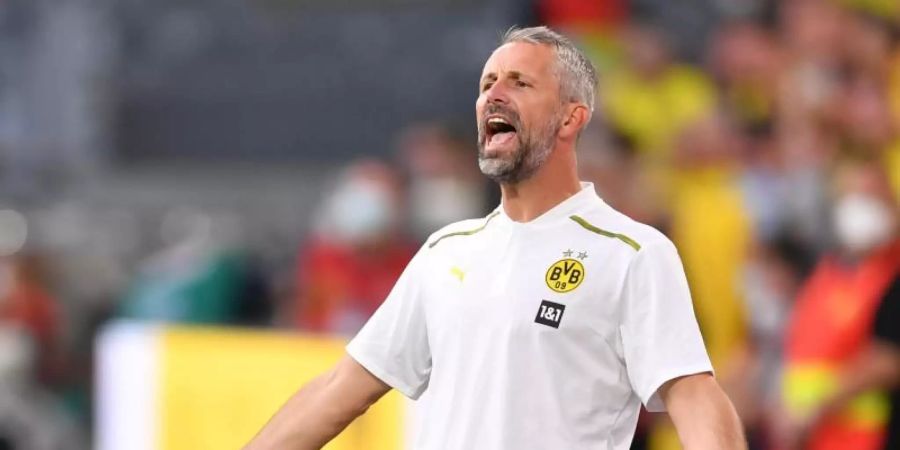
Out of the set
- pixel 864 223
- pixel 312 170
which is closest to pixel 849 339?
pixel 864 223

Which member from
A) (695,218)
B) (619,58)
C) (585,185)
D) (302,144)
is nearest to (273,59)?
(302,144)

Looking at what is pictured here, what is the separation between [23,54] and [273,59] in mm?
1746

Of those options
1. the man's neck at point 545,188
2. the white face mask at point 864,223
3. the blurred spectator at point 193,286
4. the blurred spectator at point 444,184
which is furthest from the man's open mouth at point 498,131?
the blurred spectator at point 193,286

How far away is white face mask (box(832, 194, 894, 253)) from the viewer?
6754 millimetres

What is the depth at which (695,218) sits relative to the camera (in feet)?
27.0

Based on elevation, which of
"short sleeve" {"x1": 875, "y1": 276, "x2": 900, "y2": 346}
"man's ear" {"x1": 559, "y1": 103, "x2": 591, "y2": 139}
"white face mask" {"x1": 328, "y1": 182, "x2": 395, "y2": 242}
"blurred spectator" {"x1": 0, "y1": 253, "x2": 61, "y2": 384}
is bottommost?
"blurred spectator" {"x1": 0, "y1": 253, "x2": 61, "y2": 384}

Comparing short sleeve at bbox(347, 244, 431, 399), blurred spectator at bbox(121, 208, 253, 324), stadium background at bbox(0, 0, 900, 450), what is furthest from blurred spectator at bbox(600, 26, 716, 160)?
short sleeve at bbox(347, 244, 431, 399)

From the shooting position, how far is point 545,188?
13.1 ft

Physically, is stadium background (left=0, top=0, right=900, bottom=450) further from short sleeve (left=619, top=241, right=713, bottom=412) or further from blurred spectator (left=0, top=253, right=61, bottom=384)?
short sleeve (left=619, top=241, right=713, bottom=412)

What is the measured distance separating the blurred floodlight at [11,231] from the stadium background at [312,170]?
0.03m

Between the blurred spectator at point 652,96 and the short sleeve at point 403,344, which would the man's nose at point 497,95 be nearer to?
the short sleeve at point 403,344

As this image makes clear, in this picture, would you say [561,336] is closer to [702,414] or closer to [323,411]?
[702,414]

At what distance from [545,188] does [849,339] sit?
310cm

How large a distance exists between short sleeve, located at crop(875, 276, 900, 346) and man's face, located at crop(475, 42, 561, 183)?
291cm
